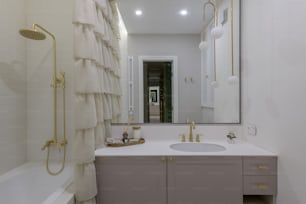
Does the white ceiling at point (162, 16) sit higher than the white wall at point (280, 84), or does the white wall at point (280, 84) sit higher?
the white ceiling at point (162, 16)

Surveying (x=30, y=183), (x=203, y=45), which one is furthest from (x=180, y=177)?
(x=30, y=183)

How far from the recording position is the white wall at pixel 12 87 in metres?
1.62

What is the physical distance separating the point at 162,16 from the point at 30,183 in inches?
90.1

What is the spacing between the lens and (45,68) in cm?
190

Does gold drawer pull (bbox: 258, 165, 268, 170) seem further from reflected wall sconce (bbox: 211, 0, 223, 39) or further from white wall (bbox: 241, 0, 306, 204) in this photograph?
reflected wall sconce (bbox: 211, 0, 223, 39)

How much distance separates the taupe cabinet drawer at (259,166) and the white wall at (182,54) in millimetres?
664

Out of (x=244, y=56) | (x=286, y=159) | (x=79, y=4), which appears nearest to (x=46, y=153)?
(x=79, y=4)

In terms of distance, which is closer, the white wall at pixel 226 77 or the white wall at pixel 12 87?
the white wall at pixel 12 87

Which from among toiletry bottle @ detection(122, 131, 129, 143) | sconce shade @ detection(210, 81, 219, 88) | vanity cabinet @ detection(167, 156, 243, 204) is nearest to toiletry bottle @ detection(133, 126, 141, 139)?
toiletry bottle @ detection(122, 131, 129, 143)

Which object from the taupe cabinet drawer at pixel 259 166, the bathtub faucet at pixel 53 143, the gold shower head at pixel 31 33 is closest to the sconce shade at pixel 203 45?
the taupe cabinet drawer at pixel 259 166

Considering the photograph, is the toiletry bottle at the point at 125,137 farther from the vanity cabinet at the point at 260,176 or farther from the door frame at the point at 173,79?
the vanity cabinet at the point at 260,176

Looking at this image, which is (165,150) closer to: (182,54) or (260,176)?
(260,176)

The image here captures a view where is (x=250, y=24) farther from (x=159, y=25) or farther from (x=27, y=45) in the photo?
(x=27, y=45)

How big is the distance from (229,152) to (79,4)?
1690 mm
